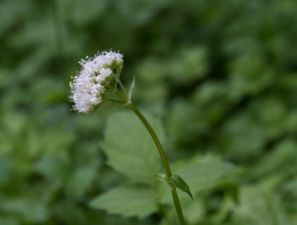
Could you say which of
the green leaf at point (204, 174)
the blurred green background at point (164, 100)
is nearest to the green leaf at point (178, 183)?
the green leaf at point (204, 174)

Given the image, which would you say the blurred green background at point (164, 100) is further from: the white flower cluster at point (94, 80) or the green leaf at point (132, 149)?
the white flower cluster at point (94, 80)

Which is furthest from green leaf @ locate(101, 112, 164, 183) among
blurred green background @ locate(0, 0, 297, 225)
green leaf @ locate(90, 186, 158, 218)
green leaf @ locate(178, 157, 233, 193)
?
blurred green background @ locate(0, 0, 297, 225)

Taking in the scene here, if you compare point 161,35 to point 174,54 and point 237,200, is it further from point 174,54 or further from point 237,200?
point 237,200

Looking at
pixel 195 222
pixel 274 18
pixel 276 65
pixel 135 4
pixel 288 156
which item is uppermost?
pixel 135 4

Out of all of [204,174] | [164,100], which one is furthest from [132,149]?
[164,100]

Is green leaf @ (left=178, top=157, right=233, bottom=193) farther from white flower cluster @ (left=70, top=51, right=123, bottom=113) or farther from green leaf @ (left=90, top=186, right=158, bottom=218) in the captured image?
white flower cluster @ (left=70, top=51, right=123, bottom=113)

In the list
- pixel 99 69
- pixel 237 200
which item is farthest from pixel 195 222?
pixel 99 69
